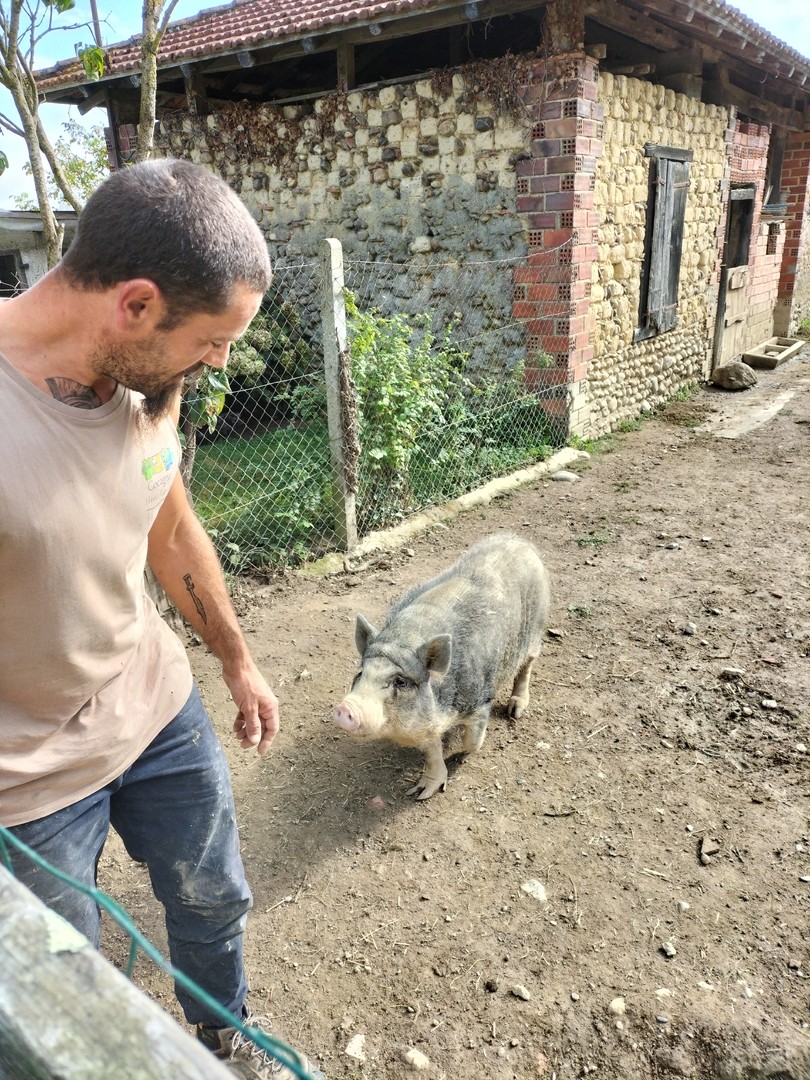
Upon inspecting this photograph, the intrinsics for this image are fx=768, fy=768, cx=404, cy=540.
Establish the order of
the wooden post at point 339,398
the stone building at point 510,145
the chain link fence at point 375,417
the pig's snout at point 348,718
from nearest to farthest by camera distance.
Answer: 1. the pig's snout at point 348,718
2. the wooden post at point 339,398
3. the chain link fence at point 375,417
4. the stone building at point 510,145

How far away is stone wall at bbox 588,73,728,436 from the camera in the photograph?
25.6 feet

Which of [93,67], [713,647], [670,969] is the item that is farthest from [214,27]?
[670,969]

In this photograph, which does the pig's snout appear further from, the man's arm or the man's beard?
the man's beard

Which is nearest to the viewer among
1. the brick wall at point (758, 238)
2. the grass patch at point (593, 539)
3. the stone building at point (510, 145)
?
the grass patch at point (593, 539)

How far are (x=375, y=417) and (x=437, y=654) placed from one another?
9.76ft

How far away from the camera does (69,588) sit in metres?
1.54

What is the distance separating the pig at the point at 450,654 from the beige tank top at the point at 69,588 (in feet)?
4.13

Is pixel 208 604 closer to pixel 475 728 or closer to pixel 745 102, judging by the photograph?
pixel 475 728

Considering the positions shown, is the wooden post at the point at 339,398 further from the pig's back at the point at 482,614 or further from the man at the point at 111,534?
the man at the point at 111,534

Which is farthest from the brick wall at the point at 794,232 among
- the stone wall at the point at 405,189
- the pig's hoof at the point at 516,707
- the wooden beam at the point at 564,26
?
the pig's hoof at the point at 516,707

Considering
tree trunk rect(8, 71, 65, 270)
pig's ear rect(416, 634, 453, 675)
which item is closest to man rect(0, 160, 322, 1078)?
pig's ear rect(416, 634, 453, 675)

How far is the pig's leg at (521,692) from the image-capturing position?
3855 millimetres

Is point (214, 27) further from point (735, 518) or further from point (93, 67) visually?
point (735, 518)

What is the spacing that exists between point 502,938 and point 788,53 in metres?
10.9
